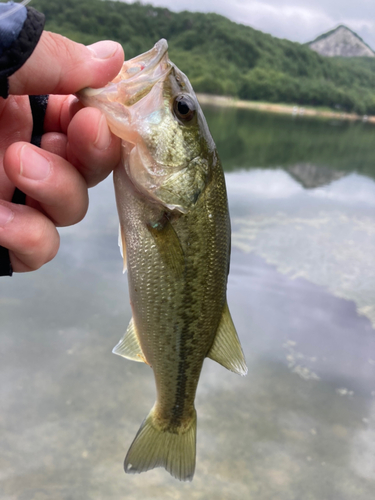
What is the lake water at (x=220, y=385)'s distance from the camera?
3.64 meters

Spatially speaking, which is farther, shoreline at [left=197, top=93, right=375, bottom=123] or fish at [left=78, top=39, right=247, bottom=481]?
shoreline at [left=197, top=93, right=375, bottom=123]

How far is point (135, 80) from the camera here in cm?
166

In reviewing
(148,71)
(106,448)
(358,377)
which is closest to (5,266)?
(148,71)

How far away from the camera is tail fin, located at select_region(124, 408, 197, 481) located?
2.17m

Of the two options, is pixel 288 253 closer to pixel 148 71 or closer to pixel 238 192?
pixel 238 192

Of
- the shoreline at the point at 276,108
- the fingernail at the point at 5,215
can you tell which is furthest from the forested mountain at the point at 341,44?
the fingernail at the point at 5,215

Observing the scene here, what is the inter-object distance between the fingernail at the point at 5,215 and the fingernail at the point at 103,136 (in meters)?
0.55

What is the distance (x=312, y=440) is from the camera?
13.7ft

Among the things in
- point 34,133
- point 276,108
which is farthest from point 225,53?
point 34,133

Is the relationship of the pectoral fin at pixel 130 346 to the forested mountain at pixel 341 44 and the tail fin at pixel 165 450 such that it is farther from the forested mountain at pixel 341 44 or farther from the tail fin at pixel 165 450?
the forested mountain at pixel 341 44

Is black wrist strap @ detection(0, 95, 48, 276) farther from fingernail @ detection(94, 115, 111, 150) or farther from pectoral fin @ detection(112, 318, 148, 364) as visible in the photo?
pectoral fin @ detection(112, 318, 148, 364)

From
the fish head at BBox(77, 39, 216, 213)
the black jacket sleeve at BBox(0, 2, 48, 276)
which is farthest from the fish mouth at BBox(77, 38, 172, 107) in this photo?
the black jacket sleeve at BBox(0, 2, 48, 276)

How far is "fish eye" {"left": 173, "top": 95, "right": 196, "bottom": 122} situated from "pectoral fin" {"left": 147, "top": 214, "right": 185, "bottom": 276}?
0.48 m

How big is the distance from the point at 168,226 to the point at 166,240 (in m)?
0.07
